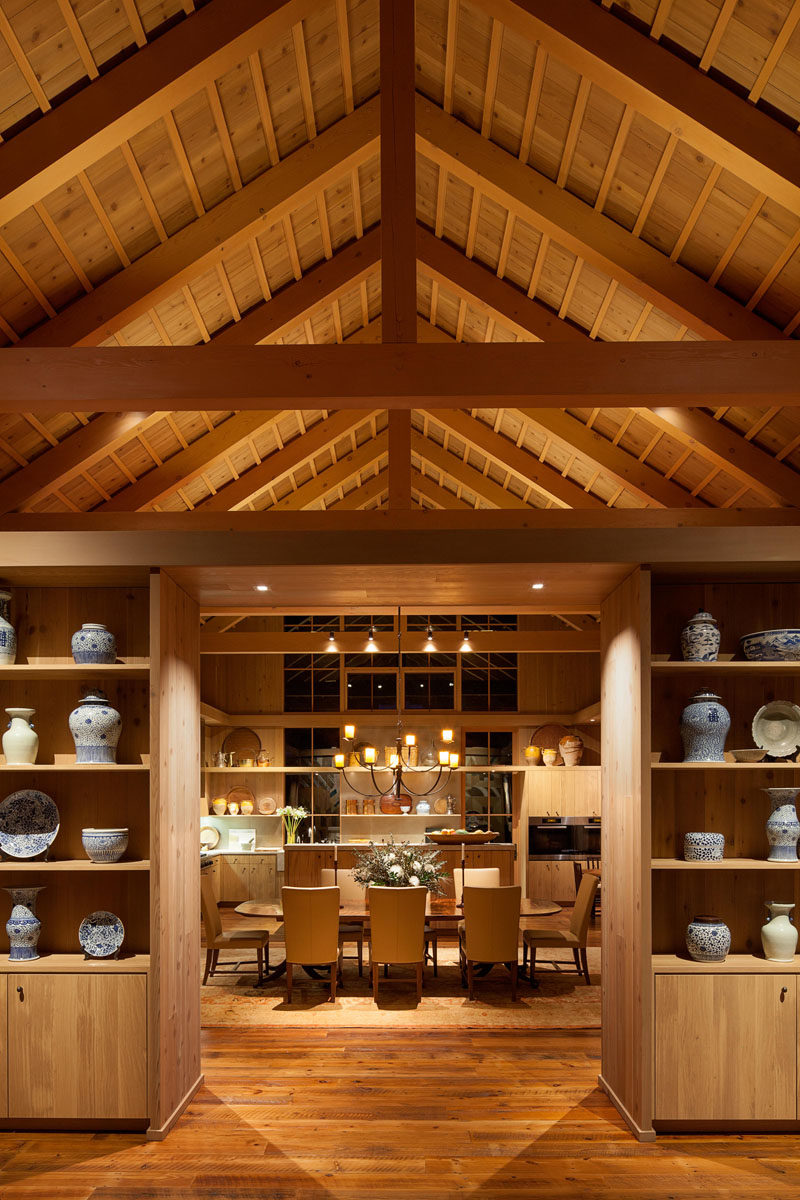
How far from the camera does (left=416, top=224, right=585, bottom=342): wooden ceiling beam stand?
267 inches

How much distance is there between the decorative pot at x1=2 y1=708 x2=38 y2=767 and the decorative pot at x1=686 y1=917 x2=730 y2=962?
328 centimetres

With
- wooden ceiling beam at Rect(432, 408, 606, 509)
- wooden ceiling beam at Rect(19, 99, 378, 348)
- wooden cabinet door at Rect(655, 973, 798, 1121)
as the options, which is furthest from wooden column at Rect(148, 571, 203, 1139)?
wooden ceiling beam at Rect(432, 408, 606, 509)

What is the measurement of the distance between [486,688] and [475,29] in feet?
32.3

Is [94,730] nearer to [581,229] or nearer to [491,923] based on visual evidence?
[491,923]

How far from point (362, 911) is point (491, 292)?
185 inches

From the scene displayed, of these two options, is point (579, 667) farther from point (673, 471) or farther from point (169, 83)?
point (169, 83)

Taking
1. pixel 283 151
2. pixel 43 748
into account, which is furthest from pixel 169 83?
pixel 43 748

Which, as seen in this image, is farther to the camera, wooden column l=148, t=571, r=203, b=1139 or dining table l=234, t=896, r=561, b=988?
dining table l=234, t=896, r=561, b=988

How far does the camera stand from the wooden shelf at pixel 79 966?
15.1 ft

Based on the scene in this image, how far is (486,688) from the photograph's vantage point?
1393cm

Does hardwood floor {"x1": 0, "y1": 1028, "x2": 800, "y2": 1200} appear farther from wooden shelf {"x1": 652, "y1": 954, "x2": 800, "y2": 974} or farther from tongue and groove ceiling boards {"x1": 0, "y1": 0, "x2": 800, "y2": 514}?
tongue and groove ceiling boards {"x1": 0, "y1": 0, "x2": 800, "y2": 514}

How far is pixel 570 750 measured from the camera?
43.0 feet

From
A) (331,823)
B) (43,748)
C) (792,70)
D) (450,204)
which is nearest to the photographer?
(792,70)

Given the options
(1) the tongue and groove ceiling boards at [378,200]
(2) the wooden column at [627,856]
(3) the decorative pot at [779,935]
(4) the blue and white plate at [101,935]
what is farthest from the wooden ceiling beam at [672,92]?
(4) the blue and white plate at [101,935]
